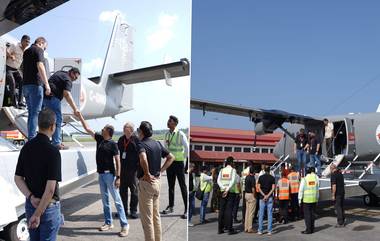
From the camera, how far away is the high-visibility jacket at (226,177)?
684 centimetres

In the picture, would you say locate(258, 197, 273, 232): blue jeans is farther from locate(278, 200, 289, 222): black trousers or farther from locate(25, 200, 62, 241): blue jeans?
locate(25, 200, 62, 241): blue jeans

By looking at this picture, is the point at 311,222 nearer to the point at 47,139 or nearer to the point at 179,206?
the point at 179,206

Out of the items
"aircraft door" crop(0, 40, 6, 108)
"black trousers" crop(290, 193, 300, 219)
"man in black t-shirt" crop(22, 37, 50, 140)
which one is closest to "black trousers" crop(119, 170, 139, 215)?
"man in black t-shirt" crop(22, 37, 50, 140)

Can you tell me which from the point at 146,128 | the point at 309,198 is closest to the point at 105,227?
the point at 146,128

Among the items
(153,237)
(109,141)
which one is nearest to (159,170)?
(153,237)

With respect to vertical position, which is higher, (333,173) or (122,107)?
(122,107)

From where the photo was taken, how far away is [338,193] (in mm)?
7527

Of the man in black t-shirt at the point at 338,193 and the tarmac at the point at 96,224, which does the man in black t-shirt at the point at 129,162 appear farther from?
the man in black t-shirt at the point at 338,193

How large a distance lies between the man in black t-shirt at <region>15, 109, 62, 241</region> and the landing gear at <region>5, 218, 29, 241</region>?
1320mm

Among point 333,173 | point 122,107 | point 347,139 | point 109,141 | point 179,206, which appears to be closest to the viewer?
point 109,141

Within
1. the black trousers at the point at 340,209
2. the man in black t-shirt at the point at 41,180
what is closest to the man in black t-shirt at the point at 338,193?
the black trousers at the point at 340,209

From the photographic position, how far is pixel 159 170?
12.7ft

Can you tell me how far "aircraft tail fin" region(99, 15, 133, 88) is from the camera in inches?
512

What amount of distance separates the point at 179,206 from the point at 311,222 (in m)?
2.64
